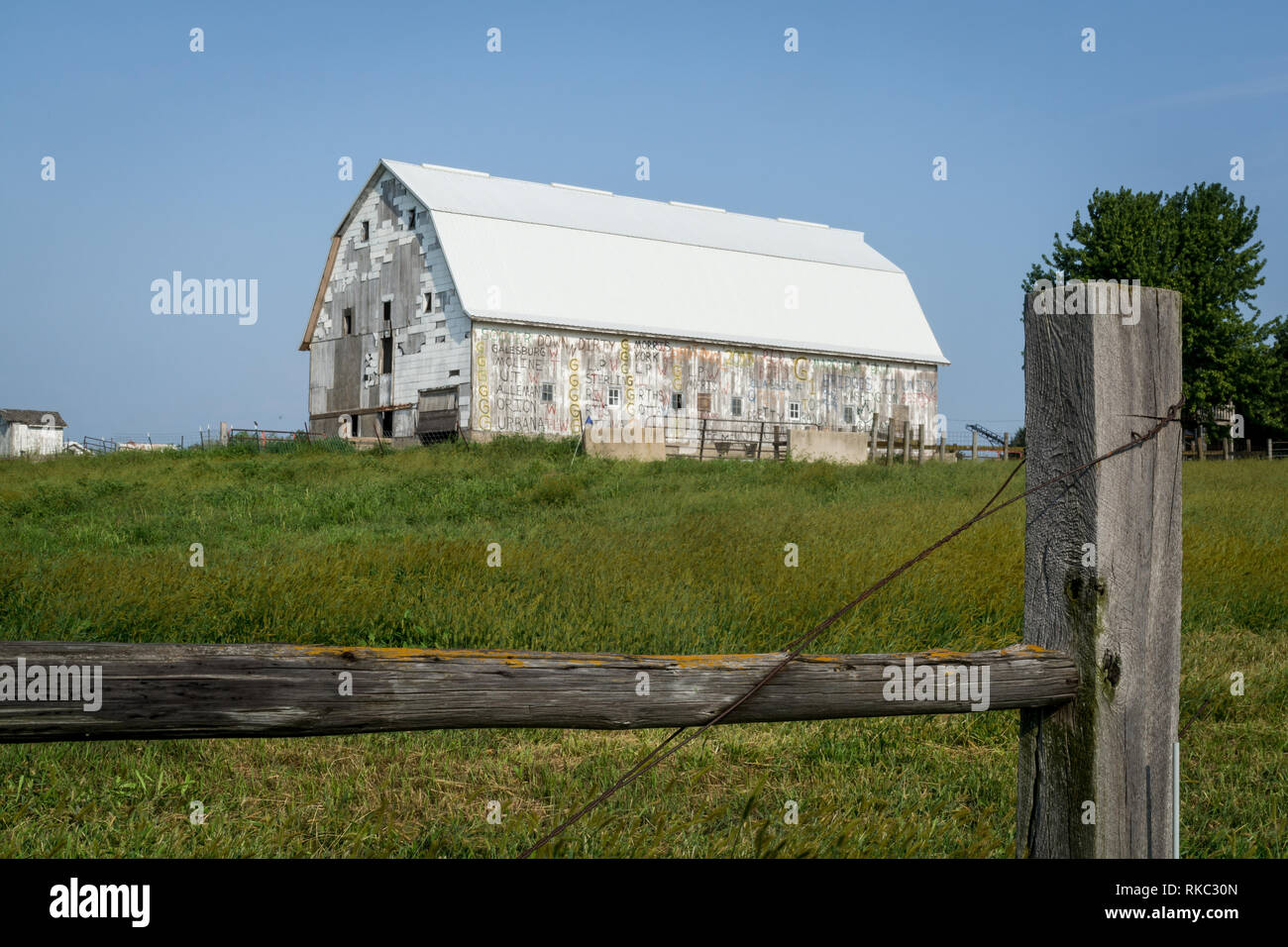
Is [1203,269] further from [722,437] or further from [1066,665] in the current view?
[1066,665]

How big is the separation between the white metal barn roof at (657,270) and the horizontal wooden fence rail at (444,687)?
2497cm

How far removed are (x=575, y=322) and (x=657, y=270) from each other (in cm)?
439

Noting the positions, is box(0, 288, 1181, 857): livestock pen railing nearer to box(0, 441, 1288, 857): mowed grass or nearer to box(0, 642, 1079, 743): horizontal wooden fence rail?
box(0, 642, 1079, 743): horizontal wooden fence rail

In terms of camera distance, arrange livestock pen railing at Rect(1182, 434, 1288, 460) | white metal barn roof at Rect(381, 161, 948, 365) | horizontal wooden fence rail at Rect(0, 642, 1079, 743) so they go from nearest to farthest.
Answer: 1. horizontal wooden fence rail at Rect(0, 642, 1079, 743)
2. white metal barn roof at Rect(381, 161, 948, 365)
3. livestock pen railing at Rect(1182, 434, 1288, 460)

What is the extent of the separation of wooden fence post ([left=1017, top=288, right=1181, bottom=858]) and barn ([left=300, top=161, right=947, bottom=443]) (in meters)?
24.1

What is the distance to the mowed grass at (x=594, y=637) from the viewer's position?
3.88m

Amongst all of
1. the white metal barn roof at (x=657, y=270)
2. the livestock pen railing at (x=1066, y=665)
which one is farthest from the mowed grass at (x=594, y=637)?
the white metal barn roof at (x=657, y=270)

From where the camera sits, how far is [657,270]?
1227 inches

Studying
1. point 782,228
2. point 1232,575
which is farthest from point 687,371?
point 1232,575

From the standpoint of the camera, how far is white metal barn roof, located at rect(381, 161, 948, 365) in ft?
92.2

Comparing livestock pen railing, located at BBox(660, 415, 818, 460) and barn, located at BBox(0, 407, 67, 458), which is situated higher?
barn, located at BBox(0, 407, 67, 458)

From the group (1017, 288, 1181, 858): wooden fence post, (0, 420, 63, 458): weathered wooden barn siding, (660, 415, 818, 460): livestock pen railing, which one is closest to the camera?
(1017, 288, 1181, 858): wooden fence post

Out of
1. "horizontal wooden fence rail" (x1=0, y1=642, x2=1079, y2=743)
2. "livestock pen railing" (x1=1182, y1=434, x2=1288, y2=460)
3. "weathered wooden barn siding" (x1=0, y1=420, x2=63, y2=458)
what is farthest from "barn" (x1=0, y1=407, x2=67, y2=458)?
"horizontal wooden fence rail" (x1=0, y1=642, x2=1079, y2=743)
